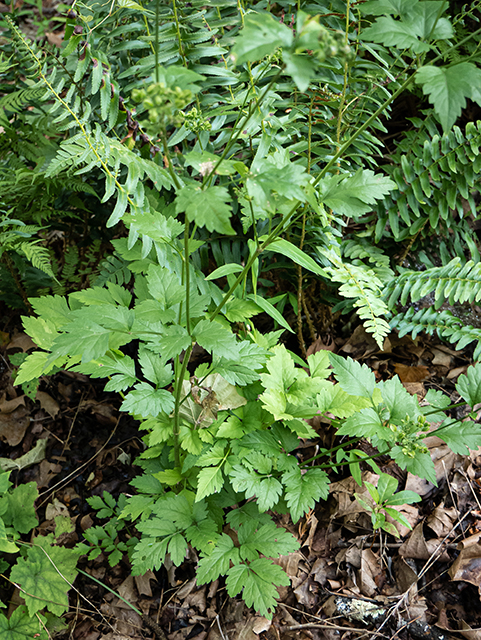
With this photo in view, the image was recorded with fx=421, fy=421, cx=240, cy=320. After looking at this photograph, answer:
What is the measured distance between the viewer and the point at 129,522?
206 centimetres

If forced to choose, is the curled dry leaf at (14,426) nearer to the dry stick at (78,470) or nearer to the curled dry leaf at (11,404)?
the curled dry leaf at (11,404)

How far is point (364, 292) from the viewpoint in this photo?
6.59 feet

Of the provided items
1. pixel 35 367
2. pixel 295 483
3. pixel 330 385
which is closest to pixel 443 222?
pixel 330 385

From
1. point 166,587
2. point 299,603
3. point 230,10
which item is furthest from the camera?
point 230,10

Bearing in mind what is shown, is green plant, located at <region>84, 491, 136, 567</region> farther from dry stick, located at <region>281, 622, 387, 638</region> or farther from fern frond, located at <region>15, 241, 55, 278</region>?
fern frond, located at <region>15, 241, 55, 278</region>

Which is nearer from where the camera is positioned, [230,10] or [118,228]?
[230,10]

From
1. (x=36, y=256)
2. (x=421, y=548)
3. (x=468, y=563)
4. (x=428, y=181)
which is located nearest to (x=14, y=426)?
(x=36, y=256)

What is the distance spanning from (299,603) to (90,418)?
1.50m

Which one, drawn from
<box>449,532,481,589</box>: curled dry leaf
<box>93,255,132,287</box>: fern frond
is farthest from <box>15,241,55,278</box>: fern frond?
<box>449,532,481,589</box>: curled dry leaf

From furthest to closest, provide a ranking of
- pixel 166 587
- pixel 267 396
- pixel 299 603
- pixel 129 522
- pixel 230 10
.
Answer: pixel 230 10
pixel 129 522
pixel 166 587
pixel 299 603
pixel 267 396

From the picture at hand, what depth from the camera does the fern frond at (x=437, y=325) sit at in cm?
208

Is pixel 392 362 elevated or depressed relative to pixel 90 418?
elevated

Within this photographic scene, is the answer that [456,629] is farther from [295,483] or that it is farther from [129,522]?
[129,522]

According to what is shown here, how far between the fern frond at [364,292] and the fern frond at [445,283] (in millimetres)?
173
